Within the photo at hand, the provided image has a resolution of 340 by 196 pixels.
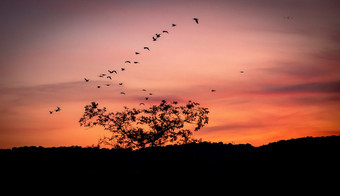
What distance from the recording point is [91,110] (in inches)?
1470

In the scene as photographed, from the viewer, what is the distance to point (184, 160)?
26.5 m

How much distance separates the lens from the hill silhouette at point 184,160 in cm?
2098

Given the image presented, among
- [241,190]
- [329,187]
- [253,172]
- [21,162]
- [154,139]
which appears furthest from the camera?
[154,139]

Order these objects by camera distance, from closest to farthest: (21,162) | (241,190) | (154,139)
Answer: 1. (241,190)
2. (21,162)
3. (154,139)

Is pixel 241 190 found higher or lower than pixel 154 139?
lower

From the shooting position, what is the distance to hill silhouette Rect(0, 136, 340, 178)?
21.0 meters

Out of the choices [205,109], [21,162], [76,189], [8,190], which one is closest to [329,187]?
[76,189]

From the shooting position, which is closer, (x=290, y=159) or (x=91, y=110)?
(x=290, y=159)

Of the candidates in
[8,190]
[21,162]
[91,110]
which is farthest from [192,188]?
[91,110]

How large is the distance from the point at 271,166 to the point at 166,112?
1741 cm

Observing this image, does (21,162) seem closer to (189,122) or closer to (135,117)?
(135,117)

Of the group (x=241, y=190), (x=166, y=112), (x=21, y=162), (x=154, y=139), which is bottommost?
(x=241, y=190)

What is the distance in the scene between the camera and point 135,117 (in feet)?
123

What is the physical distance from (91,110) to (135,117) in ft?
14.6
